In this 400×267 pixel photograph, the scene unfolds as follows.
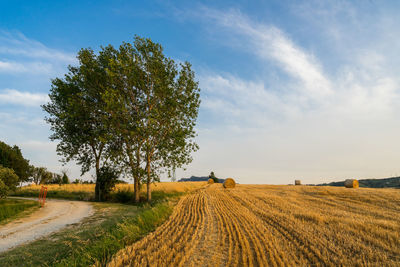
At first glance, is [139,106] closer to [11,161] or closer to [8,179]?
[8,179]

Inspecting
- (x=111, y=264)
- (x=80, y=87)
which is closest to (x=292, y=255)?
(x=111, y=264)

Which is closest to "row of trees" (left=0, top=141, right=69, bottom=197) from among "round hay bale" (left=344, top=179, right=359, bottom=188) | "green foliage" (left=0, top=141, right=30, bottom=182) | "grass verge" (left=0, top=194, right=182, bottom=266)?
"green foliage" (left=0, top=141, right=30, bottom=182)

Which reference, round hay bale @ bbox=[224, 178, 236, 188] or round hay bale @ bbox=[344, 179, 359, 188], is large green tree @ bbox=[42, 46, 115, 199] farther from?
round hay bale @ bbox=[344, 179, 359, 188]

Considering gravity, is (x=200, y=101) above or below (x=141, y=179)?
above

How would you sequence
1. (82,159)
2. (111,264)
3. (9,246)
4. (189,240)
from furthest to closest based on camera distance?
(82,159)
(9,246)
(189,240)
(111,264)

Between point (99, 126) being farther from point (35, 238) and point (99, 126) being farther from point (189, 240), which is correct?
point (189, 240)

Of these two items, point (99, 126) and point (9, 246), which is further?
point (99, 126)

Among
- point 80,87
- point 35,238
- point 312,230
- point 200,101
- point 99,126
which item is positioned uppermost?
point 80,87

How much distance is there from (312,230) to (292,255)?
2.85 m

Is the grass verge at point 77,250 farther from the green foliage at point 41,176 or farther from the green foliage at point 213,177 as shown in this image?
the green foliage at point 41,176

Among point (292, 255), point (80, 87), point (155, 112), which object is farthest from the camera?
point (80, 87)

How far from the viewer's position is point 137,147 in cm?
2194

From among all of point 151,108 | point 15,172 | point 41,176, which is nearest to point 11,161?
point 15,172

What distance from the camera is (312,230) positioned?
25.6 ft
